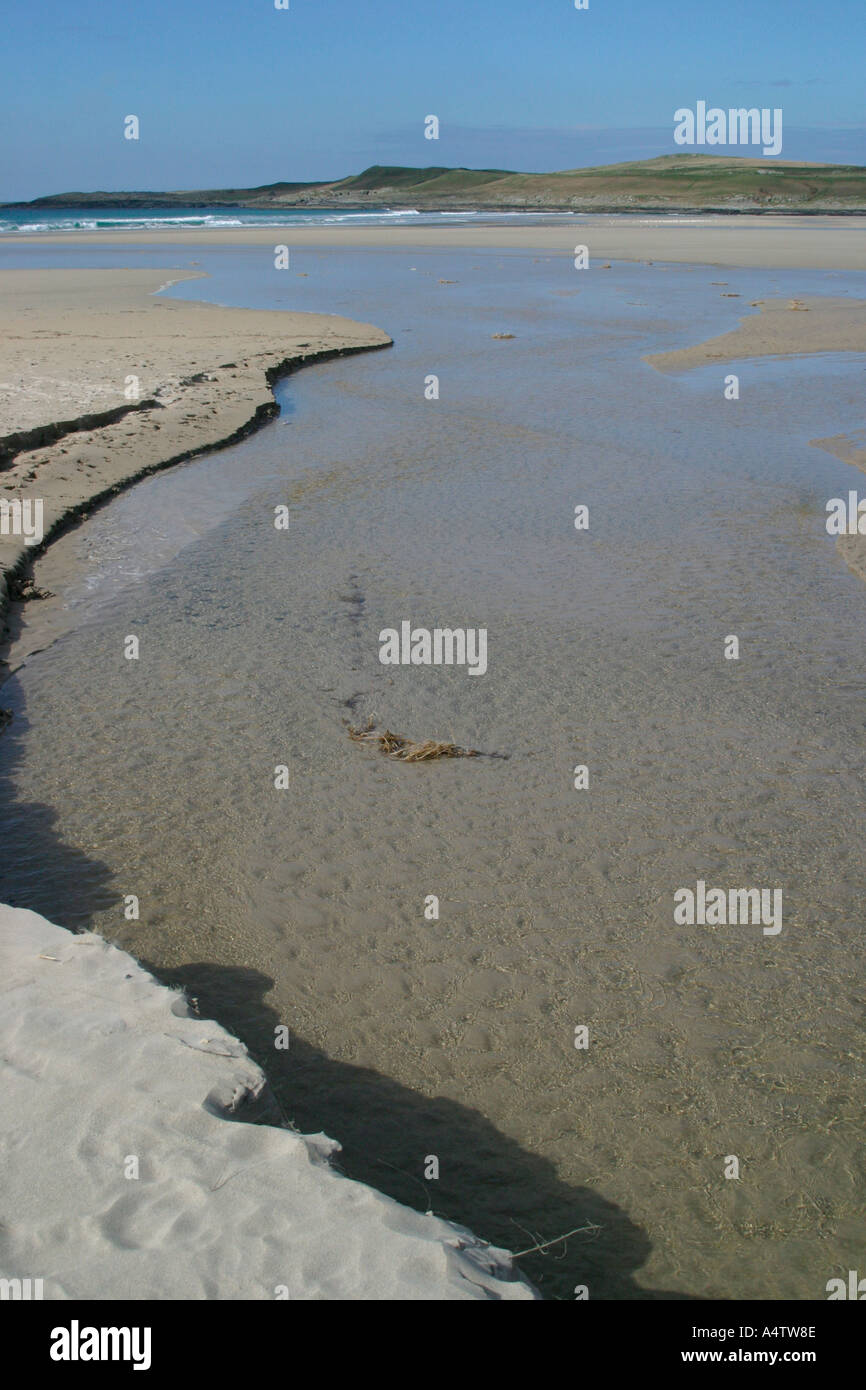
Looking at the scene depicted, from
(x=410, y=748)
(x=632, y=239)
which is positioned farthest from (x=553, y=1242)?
(x=632, y=239)

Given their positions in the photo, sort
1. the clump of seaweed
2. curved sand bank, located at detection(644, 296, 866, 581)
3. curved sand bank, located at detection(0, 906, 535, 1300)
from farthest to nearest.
Answer: curved sand bank, located at detection(644, 296, 866, 581)
the clump of seaweed
curved sand bank, located at detection(0, 906, 535, 1300)

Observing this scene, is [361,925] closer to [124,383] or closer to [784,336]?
[124,383]

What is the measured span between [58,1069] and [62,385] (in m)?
13.0

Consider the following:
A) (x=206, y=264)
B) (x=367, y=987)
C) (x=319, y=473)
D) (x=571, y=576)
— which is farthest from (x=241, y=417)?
(x=206, y=264)

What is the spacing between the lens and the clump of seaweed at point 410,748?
583 centimetres

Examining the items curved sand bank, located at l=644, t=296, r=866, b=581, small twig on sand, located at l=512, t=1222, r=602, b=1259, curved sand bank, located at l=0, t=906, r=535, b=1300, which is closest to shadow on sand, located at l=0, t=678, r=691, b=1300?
small twig on sand, located at l=512, t=1222, r=602, b=1259

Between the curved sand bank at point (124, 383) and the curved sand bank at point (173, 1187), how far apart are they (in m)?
5.20

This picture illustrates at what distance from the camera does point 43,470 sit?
35.2ft

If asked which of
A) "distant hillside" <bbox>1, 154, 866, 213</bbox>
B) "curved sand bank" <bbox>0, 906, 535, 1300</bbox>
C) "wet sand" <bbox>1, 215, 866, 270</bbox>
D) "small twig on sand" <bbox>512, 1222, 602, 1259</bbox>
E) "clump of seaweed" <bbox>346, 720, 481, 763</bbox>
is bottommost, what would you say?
"small twig on sand" <bbox>512, 1222, 602, 1259</bbox>

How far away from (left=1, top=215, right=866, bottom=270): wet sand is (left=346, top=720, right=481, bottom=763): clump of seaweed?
3277cm

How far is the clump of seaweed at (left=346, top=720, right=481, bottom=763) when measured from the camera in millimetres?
5832

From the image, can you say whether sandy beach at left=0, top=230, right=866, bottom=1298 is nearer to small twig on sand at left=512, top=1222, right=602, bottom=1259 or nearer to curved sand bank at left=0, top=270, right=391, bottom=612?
small twig on sand at left=512, top=1222, right=602, bottom=1259

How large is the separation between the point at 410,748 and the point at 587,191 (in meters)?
112

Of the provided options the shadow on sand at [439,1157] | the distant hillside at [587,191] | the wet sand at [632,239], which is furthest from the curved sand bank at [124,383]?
the distant hillside at [587,191]
